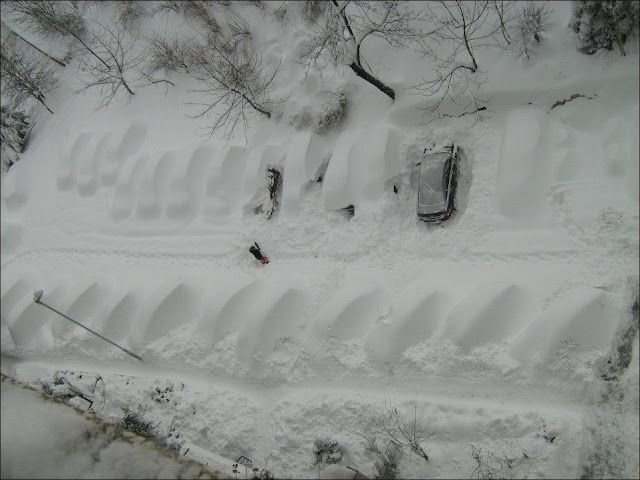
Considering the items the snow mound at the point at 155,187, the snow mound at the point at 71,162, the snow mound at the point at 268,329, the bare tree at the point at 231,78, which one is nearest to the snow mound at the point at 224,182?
the bare tree at the point at 231,78

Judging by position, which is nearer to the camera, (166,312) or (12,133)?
(166,312)

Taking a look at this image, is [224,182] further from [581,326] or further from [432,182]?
[581,326]

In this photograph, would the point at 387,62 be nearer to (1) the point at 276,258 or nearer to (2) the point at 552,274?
(1) the point at 276,258

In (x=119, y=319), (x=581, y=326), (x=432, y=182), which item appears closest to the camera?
(x=581, y=326)

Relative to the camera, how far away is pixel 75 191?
17422 mm

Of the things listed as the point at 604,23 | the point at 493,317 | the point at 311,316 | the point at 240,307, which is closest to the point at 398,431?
the point at 493,317

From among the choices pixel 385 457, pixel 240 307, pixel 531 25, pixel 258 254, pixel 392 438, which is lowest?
pixel 385 457

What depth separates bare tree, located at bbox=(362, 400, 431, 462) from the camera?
10.3 meters

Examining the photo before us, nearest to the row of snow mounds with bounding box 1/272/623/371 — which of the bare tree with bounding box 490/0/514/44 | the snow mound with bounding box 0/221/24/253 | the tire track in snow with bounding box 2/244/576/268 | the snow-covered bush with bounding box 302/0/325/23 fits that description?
the tire track in snow with bounding box 2/244/576/268

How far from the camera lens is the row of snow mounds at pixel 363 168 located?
42.2 ft

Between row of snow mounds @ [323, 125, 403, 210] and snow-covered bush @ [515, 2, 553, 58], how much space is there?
399cm

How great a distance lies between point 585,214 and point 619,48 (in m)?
4.39

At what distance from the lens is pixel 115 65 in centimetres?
1766

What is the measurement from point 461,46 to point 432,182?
4.07 metres
